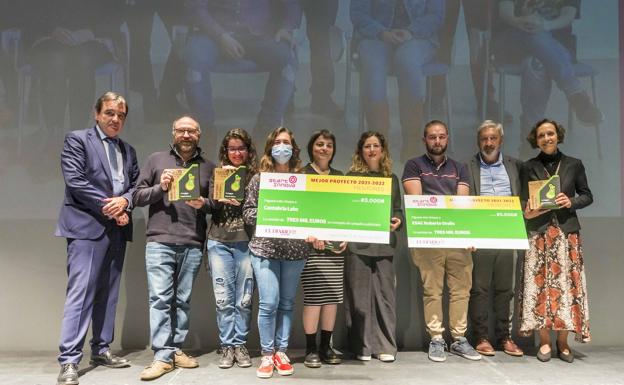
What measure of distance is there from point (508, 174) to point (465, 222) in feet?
1.89

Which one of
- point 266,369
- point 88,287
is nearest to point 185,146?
point 88,287

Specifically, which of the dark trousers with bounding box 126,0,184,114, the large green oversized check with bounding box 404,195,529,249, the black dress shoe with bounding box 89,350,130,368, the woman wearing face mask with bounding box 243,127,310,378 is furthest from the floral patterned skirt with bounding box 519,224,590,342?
the dark trousers with bounding box 126,0,184,114

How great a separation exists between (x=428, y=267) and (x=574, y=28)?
7.84 feet

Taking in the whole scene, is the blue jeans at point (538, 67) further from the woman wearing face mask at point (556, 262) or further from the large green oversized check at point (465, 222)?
the large green oversized check at point (465, 222)

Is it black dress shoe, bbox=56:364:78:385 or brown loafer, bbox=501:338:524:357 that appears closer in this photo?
black dress shoe, bbox=56:364:78:385

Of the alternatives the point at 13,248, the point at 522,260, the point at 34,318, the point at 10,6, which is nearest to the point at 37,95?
the point at 10,6

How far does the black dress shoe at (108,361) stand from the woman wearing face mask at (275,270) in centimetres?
93

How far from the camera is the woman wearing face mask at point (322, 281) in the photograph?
2.81 meters

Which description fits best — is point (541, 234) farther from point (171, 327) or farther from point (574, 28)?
point (171, 327)

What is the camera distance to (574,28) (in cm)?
370

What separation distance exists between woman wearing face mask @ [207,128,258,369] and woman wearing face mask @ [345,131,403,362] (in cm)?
72

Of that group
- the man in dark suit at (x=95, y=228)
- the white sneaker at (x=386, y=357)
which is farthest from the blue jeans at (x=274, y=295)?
the man in dark suit at (x=95, y=228)

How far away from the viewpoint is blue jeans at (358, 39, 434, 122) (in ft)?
11.9

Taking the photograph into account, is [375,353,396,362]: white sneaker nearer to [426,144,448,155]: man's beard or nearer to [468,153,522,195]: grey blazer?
[468,153,522,195]: grey blazer
